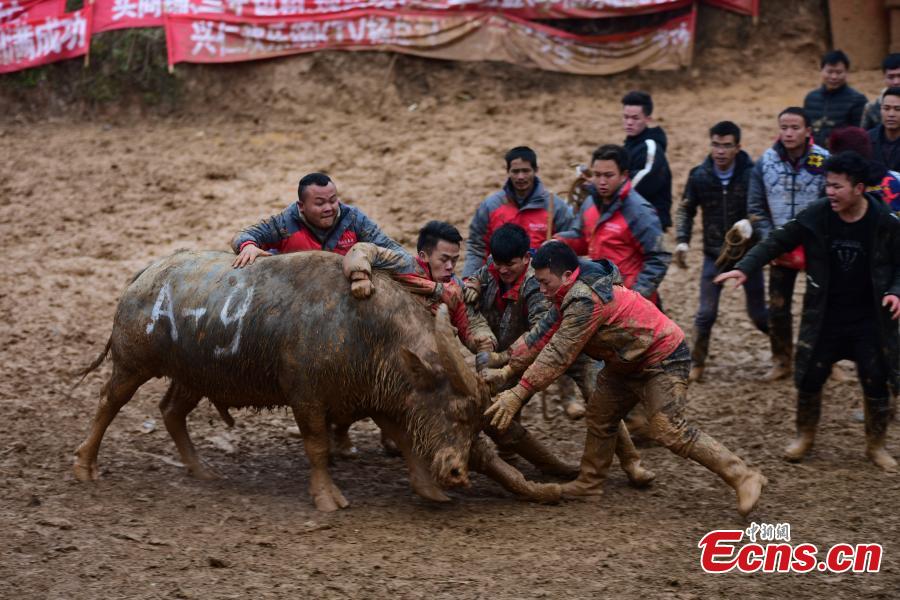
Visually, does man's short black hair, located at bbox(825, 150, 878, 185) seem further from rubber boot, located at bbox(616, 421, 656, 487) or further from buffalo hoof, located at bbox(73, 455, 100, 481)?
buffalo hoof, located at bbox(73, 455, 100, 481)

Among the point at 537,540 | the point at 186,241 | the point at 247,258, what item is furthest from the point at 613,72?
the point at 537,540

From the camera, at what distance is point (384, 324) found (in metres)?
7.00

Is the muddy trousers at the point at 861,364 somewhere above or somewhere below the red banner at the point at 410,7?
below

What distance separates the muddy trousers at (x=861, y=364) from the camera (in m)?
7.57

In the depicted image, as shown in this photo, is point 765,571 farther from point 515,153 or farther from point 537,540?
point 515,153

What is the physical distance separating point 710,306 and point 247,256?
165 inches

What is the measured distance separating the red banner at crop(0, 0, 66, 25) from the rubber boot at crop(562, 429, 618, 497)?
12294 millimetres

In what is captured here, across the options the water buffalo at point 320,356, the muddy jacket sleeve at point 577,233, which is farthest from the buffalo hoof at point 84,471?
the muddy jacket sleeve at point 577,233

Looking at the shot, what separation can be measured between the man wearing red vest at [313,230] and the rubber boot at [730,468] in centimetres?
238

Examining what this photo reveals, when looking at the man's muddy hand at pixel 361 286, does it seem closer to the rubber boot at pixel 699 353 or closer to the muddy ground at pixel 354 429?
the muddy ground at pixel 354 429

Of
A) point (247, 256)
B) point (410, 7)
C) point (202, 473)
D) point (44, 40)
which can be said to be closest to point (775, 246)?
point (247, 256)

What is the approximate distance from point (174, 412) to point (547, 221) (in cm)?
307

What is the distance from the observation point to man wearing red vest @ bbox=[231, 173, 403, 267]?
7691 millimetres

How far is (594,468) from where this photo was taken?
7.23 metres
